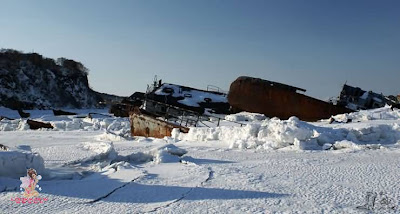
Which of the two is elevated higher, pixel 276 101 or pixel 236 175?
pixel 276 101

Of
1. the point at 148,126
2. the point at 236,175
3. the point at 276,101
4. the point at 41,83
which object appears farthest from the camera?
the point at 41,83

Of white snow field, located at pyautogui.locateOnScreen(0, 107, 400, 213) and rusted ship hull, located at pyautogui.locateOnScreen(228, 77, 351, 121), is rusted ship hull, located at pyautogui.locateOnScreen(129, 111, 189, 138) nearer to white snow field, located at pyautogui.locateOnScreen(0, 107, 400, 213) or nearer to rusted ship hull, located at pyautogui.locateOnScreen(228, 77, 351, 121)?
white snow field, located at pyautogui.locateOnScreen(0, 107, 400, 213)

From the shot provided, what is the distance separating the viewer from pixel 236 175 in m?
4.63

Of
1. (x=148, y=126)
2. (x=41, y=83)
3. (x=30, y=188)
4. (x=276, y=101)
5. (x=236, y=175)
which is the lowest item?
(x=30, y=188)

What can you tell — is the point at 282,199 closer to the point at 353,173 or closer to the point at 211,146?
the point at 353,173

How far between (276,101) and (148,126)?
14.9 ft

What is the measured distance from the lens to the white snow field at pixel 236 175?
11.5 feet

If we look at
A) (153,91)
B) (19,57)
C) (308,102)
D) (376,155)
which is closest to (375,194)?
(376,155)

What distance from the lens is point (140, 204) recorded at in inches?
140

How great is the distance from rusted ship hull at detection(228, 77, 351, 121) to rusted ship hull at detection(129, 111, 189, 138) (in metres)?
3.70

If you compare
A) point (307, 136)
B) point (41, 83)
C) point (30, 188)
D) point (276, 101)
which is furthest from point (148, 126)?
point (41, 83)

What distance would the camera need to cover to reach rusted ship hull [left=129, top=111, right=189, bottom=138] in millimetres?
10734

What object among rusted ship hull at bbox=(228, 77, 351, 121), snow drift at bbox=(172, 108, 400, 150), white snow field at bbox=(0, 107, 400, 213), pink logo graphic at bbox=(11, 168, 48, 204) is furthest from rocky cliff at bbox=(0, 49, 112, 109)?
pink logo graphic at bbox=(11, 168, 48, 204)

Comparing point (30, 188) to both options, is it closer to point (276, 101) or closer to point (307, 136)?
point (307, 136)
